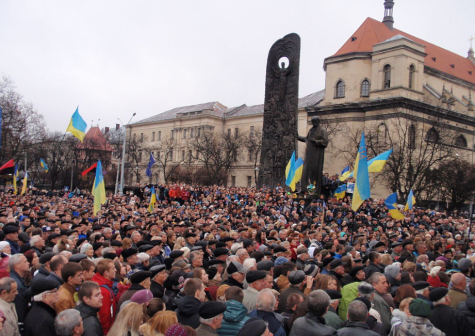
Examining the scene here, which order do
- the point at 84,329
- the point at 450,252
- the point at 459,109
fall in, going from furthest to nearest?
the point at 459,109, the point at 450,252, the point at 84,329

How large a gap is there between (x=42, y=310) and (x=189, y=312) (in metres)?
1.59

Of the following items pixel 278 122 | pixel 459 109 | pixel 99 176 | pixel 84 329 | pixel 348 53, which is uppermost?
pixel 348 53

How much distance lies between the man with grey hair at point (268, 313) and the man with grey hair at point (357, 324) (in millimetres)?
656

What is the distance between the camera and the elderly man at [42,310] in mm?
4785

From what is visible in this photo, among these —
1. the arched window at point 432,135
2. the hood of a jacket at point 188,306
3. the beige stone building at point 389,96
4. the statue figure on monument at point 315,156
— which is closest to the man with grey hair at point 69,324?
the hood of a jacket at point 188,306

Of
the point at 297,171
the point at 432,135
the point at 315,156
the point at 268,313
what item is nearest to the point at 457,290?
the point at 268,313

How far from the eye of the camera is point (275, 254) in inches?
343

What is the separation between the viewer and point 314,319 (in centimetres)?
483

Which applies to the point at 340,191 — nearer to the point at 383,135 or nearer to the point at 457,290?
the point at 457,290

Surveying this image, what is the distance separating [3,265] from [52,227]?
4.78 metres


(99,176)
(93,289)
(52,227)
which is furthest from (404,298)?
(99,176)

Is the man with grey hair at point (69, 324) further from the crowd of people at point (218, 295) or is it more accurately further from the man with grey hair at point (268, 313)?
the man with grey hair at point (268, 313)

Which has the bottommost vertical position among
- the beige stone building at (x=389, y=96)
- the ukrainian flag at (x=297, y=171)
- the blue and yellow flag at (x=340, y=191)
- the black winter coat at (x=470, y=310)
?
the black winter coat at (x=470, y=310)

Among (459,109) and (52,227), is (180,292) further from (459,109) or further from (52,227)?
(459,109)
